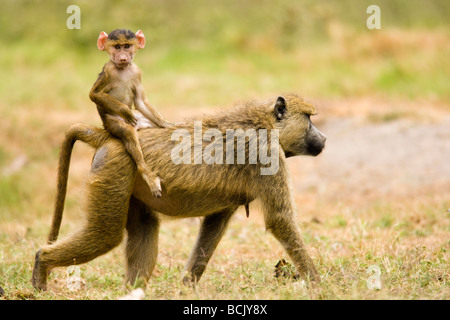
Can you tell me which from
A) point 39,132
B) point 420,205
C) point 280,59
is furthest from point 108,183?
point 280,59

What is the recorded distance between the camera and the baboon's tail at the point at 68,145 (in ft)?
14.4

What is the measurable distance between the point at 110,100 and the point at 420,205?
4.11 meters

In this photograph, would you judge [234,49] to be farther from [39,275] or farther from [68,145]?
[39,275]

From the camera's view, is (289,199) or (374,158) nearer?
(289,199)

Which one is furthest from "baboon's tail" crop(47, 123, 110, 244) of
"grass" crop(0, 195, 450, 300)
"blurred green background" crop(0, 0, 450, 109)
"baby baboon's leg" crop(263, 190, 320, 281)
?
"blurred green background" crop(0, 0, 450, 109)

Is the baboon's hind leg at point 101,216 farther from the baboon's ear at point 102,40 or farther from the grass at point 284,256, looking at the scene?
the baboon's ear at point 102,40

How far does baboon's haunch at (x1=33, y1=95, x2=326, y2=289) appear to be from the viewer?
427 cm

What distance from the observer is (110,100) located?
4266mm

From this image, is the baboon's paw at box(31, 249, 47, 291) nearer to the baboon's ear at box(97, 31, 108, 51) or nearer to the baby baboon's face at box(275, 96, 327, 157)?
the baboon's ear at box(97, 31, 108, 51)

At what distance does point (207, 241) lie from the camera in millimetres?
4766

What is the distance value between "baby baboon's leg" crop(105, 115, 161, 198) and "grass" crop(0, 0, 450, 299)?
48 cm

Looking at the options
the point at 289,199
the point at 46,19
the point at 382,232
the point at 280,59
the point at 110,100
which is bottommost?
the point at 382,232
